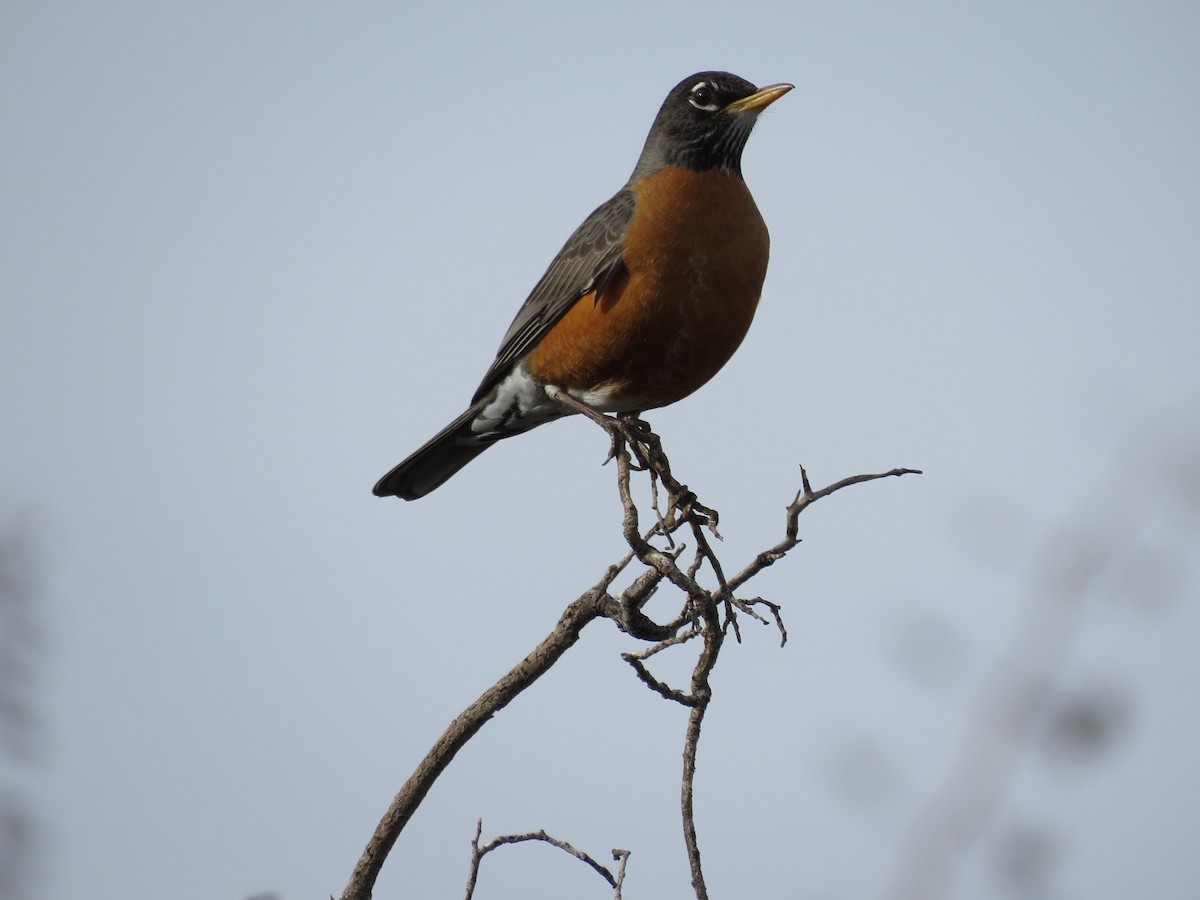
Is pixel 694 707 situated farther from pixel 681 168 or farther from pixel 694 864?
pixel 681 168

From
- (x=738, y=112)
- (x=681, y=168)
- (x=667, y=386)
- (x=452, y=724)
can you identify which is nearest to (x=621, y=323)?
(x=667, y=386)

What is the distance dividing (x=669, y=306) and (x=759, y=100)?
1347mm

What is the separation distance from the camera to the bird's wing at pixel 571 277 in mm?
5352

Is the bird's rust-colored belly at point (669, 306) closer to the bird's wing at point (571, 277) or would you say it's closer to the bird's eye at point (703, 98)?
the bird's wing at point (571, 277)

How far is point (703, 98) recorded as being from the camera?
6.04 m

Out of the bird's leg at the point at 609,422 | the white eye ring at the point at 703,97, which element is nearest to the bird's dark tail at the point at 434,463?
the bird's leg at the point at 609,422

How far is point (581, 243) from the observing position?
5.64 m

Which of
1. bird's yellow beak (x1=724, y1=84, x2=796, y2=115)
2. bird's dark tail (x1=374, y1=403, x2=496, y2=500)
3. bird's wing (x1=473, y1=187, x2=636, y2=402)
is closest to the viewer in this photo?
bird's wing (x1=473, y1=187, x2=636, y2=402)

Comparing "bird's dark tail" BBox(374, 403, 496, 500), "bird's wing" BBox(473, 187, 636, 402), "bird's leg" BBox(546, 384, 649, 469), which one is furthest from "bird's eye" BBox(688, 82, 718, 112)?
"bird's dark tail" BBox(374, 403, 496, 500)

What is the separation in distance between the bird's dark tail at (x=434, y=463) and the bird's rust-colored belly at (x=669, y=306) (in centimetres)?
94

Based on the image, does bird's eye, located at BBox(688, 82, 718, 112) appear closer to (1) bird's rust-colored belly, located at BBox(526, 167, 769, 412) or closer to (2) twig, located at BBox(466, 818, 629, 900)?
(1) bird's rust-colored belly, located at BBox(526, 167, 769, 412)

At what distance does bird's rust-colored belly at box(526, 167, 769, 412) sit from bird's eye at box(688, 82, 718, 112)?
646 millimetres

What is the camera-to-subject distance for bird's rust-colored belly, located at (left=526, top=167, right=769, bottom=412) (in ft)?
16.8

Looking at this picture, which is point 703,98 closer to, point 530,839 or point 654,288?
point 654,288
